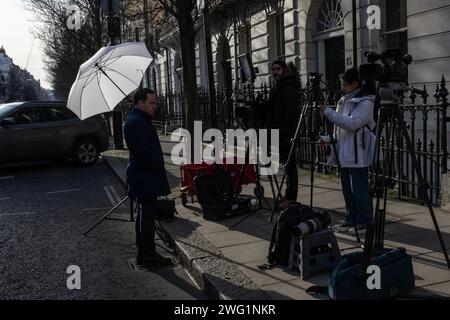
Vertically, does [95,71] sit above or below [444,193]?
above

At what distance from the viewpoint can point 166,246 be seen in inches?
265

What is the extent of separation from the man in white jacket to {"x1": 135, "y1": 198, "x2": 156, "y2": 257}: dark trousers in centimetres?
203

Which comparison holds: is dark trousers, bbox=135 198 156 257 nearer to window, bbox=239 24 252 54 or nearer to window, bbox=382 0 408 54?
window, bbox=382 0 408 54

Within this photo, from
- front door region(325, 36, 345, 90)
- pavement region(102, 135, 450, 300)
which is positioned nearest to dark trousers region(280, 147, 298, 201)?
pavement region(102, 135, 450, 300)

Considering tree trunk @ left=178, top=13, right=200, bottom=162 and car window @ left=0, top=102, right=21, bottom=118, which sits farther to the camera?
car window @ left=0, top=102, right=21, bottom=118

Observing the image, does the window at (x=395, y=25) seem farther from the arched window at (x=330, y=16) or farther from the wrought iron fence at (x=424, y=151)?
the wrought iron fence at (x=424, y=151)

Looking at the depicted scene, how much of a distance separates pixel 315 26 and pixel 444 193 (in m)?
10.8

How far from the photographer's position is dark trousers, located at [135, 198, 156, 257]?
5.64 metres

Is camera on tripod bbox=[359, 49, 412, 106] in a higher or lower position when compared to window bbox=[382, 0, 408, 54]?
lower

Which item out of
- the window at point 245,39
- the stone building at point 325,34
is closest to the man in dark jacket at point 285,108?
the stone building at point 325,34

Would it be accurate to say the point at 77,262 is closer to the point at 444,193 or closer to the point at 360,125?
the point at 360,125

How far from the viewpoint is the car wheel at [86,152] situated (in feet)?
47.5

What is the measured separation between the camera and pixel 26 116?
13766 millimetres
